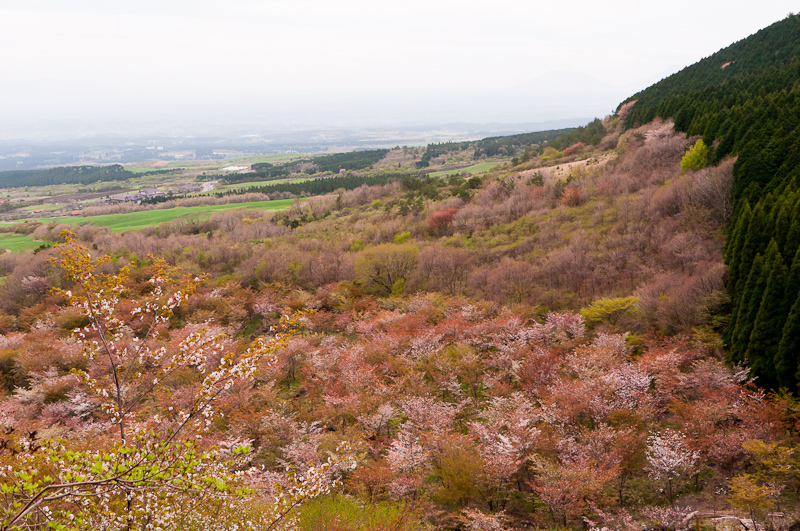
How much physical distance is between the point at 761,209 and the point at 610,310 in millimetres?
9144

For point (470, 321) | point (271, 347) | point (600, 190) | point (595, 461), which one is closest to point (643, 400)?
point (595, 461)

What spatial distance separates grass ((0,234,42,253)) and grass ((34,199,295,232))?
33.3 feet

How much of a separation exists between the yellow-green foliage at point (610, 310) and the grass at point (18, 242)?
292ft

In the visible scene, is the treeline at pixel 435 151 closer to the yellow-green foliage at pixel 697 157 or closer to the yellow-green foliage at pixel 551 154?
the yellow-green foliage at pixel 551 154

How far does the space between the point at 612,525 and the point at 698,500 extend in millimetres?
3411

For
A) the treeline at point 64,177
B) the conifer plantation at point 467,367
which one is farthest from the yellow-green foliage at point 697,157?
the treeline at point 64,177

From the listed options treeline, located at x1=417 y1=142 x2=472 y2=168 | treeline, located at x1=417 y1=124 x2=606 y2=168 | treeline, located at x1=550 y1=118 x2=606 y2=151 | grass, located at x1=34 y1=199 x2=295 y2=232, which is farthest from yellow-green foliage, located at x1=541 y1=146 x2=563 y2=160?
treeline, located at x1=417 y1=142 x2=472 y2=168

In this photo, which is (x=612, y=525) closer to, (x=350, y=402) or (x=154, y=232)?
(x=350, y=402)

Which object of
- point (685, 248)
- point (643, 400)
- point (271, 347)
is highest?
point (271, 347)

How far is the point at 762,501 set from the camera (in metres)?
11.4

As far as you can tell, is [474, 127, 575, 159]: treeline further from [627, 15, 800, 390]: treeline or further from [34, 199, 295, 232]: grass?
[627, 15, 800, 390]: treeline

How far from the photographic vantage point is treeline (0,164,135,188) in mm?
168375

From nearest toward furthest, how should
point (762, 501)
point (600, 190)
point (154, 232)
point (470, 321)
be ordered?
point (762, 501), point (470, 321), point (600, 190), point (154, 232)

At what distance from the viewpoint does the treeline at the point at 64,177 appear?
168m
